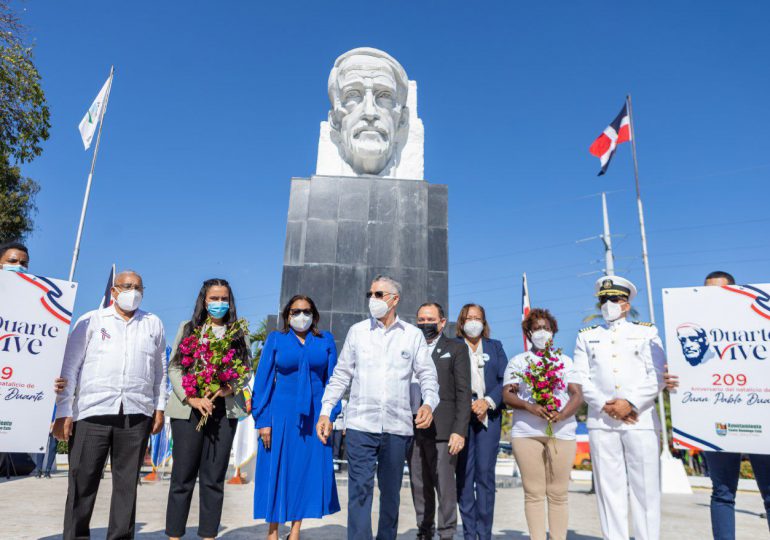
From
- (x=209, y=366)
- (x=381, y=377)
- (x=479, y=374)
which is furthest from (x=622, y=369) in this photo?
(x=209, y=366)

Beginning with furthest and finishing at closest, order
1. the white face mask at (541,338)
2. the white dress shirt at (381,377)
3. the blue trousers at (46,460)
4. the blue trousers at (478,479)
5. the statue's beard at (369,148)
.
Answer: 1. the statue's beard at (369,148)
2. the blue trousers at (46,460)
3. the white face mask at (541,338)
4. the blue trousers at (478,479)
5. the white dress shirt at (381,377)

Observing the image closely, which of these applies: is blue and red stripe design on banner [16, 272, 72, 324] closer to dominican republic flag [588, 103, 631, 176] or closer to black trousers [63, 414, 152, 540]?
black trousers [63, 414, 152, 540]

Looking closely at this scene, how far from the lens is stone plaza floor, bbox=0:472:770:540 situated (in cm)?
470

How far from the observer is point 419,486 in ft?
14.7

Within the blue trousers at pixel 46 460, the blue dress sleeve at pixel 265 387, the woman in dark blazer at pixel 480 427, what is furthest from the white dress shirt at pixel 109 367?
the blue trousers at pixel 46 460

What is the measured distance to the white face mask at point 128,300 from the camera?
3883mm

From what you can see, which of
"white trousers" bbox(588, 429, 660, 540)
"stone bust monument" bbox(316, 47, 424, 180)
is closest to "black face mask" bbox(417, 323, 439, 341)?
"white trousers" bbox(588, 429, 660, 540)

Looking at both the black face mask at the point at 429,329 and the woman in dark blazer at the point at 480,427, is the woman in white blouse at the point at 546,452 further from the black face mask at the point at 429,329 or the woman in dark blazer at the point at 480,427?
the black face mask at the point at 429,329

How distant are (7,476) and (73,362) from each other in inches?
263

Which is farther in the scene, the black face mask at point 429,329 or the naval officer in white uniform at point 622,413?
the black face mask at point 429,329

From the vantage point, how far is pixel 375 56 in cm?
1051

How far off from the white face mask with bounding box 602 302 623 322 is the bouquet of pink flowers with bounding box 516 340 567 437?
568 millimetres

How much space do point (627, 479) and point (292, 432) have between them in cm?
228

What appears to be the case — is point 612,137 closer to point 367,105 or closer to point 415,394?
point 367,105
